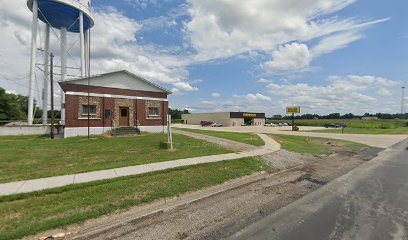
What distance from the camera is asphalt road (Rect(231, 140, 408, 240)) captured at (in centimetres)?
474

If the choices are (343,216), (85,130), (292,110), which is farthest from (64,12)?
(292,110)

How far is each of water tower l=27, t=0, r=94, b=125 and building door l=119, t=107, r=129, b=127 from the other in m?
6.57

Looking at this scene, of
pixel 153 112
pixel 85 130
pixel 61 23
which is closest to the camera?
pixel 85 130

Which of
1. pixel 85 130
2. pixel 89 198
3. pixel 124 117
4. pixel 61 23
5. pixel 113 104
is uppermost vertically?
pixel 61 23

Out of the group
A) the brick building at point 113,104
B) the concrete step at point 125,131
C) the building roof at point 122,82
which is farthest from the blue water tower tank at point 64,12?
the concrete step at point 125,131

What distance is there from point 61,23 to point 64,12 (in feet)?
9.46

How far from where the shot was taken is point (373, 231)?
16.0 ft

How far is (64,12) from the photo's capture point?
27734mm

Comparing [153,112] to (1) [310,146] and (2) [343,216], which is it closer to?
(1) [310,146]

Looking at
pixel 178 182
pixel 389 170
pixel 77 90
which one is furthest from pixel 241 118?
pixel 178 182

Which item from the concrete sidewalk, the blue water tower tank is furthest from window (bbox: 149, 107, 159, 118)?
the concrete sidewalk

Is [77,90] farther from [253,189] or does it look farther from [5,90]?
[5,90]

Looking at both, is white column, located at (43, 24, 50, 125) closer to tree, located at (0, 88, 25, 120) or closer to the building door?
the building door

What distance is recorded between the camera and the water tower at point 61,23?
2592cm
